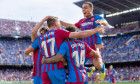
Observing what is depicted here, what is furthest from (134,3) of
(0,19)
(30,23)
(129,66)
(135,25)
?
(0,19)

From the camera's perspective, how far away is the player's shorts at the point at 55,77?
185 inches

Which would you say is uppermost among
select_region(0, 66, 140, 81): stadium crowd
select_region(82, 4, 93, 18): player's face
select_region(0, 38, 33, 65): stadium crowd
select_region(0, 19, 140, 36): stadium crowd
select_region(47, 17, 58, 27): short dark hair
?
select_region(0, 19, 140, 36): stadium crowd

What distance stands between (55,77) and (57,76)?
5 centimetres

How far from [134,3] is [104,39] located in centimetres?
1369

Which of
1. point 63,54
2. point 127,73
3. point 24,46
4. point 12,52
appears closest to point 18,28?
point 24,46

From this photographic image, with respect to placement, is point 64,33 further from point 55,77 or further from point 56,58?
point 55,77

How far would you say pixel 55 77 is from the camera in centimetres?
471

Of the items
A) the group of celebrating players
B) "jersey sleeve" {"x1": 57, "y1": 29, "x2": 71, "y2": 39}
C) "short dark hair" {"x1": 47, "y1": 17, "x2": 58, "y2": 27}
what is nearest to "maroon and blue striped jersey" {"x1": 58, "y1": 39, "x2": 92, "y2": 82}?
the group of celebrating players

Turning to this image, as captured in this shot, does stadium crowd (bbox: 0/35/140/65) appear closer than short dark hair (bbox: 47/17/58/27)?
No

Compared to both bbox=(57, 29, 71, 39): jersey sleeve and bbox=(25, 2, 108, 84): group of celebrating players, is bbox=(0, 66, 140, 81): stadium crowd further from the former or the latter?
bbox=(57, 29, 71, 39): jersey sleeve

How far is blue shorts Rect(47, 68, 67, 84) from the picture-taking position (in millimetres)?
4692

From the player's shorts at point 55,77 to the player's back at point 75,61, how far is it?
146 mm

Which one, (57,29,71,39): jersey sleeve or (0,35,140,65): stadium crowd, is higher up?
(57,29,71,39): jersey sleeve

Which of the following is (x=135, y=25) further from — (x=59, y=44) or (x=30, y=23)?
(x=59, y=44)
